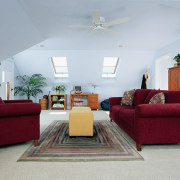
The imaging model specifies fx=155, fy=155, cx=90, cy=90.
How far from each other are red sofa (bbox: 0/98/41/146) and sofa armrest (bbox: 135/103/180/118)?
149 centimetres

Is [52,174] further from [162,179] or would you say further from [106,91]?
[106,91]

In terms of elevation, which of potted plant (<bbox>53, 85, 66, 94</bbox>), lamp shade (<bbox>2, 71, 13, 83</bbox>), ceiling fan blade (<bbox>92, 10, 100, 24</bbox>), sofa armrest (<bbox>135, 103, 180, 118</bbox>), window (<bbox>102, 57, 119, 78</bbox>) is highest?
ceiling fan blade (<bbox>92, 10, 100, 24</bbox>)

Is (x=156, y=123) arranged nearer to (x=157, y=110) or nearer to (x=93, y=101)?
(x=157, y=110)

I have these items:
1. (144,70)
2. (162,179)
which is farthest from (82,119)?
(144,70)

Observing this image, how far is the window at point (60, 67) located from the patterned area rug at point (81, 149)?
4566mm

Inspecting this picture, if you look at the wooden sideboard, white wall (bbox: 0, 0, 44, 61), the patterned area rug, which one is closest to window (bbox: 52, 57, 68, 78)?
white wall (bbox: 0, 0, 44, 61)

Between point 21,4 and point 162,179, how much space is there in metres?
3.43

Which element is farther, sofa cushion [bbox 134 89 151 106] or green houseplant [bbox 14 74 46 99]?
green houseplant [bbox 14 74 46 99]

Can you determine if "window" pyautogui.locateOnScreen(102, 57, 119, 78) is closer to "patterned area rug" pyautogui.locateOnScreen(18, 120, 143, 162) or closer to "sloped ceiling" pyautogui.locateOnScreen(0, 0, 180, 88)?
"sloped ceiling" pyautogui.locateOnScreen(0, 0, 180, 88)

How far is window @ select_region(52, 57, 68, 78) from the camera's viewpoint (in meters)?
6.98

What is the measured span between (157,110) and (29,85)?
19.0 ft

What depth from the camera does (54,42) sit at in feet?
17.2

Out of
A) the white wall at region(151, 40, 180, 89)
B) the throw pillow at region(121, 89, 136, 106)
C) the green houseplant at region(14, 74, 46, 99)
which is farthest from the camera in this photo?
the green houseplant at region(14, 74, 46, 99)

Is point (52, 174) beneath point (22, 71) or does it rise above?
beneath
